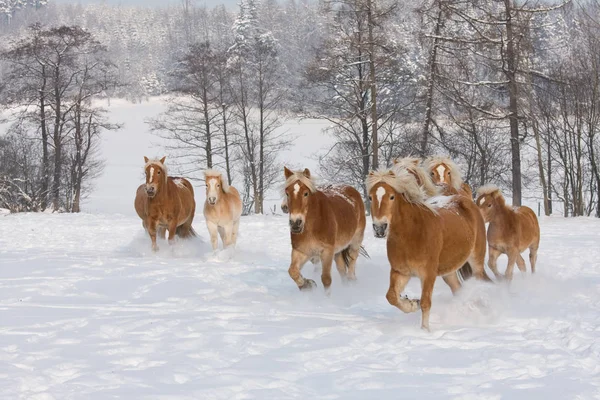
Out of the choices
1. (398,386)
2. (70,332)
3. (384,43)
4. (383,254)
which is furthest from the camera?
(384,43)

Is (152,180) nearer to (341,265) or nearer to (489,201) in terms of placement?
(341,265)

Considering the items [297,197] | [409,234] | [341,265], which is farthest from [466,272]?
[297,197]

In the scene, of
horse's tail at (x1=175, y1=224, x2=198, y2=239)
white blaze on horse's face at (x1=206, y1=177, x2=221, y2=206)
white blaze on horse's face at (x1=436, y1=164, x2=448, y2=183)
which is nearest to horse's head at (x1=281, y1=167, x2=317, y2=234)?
white blaze on horse's face at (x1=436, y1=164, x2=448, y2=183)

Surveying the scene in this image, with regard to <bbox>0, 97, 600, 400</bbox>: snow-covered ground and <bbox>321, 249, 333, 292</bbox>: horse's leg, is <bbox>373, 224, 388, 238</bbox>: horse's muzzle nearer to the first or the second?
<bbox>0, 97, 600, 400</bbox>: snow-covered ground

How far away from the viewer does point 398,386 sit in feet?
13.8

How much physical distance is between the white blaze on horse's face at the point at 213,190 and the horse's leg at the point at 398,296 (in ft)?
19.5

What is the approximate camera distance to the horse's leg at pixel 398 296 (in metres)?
5.85

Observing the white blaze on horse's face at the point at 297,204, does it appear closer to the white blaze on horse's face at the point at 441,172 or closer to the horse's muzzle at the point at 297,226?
the horse's muzzle at the point at 297,226

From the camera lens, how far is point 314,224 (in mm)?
7625

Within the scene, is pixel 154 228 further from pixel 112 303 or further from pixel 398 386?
pixel 398 386

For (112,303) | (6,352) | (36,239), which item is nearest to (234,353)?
(6,352)

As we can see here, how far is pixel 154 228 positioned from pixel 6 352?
6.93 meters

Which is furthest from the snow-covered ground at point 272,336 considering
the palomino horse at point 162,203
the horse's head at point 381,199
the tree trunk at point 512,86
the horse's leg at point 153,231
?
the tree trunk at point 512,86

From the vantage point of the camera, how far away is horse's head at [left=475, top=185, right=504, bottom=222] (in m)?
9.34
